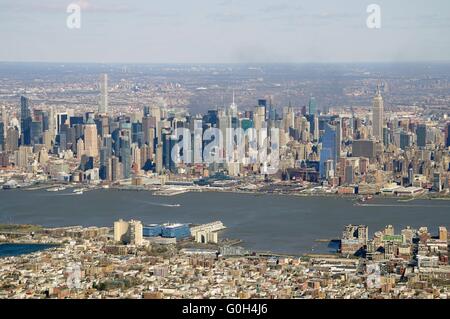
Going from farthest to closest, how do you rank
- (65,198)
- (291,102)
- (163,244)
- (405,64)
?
(291,102), (65,198), (405,64), (163,244)

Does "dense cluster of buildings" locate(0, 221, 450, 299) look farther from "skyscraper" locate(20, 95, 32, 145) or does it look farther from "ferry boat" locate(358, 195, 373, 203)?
"skyscraper" locate(20, 95, 32, 145)

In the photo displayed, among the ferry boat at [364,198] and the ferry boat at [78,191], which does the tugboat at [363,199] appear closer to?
the ferry boat at [364,198]

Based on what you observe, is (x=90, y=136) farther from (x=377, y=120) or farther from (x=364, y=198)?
(x=364, y=198)

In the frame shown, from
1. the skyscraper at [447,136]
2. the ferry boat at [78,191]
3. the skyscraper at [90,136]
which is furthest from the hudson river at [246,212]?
the skyscraper at [447,136]

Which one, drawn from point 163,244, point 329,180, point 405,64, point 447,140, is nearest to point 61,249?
point 163,244

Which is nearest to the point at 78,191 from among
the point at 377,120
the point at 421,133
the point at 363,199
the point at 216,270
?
the point at 363,199

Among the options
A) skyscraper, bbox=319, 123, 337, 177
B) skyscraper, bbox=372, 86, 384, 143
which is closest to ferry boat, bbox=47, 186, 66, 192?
skyscraper, bbox=319, 123, 337, 177
